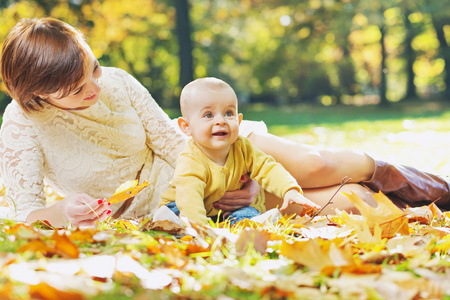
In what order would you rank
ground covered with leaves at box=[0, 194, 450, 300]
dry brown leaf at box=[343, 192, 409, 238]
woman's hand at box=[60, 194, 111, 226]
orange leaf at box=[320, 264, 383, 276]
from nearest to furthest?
ground covered with leaves at box=[0, 194, 450, 300] → orange leaf at box=[320, 264, 383, 276] → dry brown leaf at box=[343, 192, 409, 238] → woman's hand at box=[60, 194, 111, 226]

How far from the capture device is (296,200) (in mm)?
2209

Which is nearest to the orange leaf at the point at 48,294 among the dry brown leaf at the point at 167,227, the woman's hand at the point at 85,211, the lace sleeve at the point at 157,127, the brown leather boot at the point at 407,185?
the dry brown leaf at the point at 167,227

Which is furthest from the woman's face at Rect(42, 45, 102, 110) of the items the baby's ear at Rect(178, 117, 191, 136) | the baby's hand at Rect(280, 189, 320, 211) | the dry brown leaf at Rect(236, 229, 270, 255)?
the dry brown leaf at Rect(236, 229, 270, 255)

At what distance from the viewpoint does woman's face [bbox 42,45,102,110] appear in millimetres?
2352

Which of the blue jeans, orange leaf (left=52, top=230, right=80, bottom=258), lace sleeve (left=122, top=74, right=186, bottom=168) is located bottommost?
the blue jeans

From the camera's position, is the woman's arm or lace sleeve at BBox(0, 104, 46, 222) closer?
the woman's arm

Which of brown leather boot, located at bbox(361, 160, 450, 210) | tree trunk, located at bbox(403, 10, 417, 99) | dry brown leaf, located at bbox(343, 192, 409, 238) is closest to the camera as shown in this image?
dry brown leaf, located at bbox(343, 192, 409, 238)

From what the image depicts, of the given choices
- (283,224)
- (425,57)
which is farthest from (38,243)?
(425,57)

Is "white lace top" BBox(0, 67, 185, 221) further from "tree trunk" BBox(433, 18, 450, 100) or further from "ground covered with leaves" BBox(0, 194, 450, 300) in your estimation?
"tree trunk" BBox(433, 18, 450, 100)

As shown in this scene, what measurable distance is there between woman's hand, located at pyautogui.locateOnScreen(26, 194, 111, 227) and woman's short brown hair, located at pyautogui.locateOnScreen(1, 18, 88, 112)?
508 mm

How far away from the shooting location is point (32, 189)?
2.44 meters

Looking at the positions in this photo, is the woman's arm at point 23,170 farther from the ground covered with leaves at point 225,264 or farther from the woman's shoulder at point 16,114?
the ground covered with leaves at point 225,264

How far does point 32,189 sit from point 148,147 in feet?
2.53

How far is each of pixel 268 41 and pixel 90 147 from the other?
993 inches
